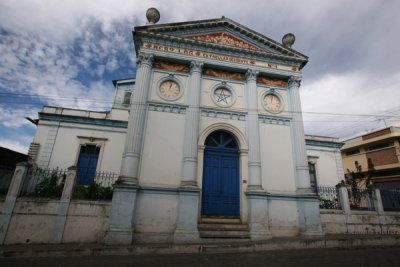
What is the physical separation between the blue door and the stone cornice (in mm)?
6288

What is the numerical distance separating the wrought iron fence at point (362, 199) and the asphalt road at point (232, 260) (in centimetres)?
440

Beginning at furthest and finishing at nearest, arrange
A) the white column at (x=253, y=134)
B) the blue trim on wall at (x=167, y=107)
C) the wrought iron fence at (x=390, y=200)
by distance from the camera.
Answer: the wrought iron fence at (x=390, y=200), the blue trim on wall at (x=167, y=107), the white column at (x=253, y=134)

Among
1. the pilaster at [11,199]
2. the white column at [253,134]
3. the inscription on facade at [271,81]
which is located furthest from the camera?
the inscription on facade at [271,81]

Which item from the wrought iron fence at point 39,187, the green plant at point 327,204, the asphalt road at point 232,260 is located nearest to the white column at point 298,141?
the green plant at point 327,204

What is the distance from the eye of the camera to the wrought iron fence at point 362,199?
10357 millimetres

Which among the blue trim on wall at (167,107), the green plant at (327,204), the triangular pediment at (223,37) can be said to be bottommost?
the green plant at (327,204)

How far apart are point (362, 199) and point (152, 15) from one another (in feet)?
44.1

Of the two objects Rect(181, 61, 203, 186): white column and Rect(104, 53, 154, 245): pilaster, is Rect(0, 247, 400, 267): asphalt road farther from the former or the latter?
Rect(181, 61, 203, 186): white column

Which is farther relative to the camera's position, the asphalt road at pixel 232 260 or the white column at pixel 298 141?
the white column at pixel 298 141

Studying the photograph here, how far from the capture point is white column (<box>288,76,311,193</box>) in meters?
9.57

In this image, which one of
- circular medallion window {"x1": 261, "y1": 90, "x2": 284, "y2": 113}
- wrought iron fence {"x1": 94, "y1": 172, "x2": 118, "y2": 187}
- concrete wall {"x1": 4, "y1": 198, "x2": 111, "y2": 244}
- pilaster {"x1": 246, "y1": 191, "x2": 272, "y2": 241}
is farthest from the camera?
circular medallion window {"x1": 261, "y1": 90, "x2": 284, "y2": 113}

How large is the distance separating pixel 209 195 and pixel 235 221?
4.71 ft

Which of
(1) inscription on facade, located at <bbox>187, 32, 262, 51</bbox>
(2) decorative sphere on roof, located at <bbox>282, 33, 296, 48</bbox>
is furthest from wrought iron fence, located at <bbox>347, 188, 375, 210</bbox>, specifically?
(1) inscription on facade, located at <bbox>187, 32, 262, 51</bbox>

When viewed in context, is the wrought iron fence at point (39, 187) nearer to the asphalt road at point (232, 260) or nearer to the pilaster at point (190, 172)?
the asphalt road at point (232, 260)
